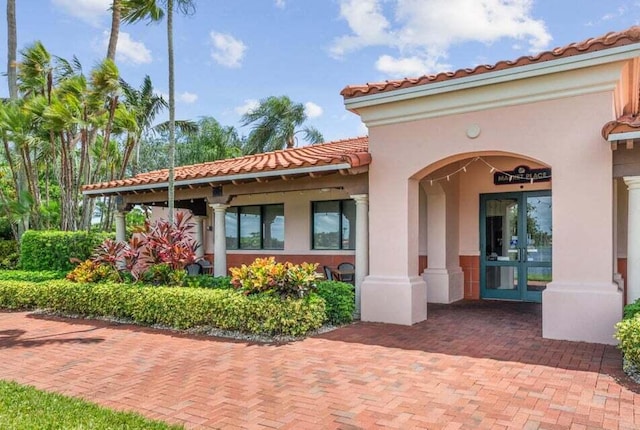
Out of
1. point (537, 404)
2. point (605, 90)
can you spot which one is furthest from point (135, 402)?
point (605, 90)

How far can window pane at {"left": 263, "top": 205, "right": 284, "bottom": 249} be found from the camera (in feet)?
46.1

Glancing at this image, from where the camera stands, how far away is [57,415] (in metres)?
4.43

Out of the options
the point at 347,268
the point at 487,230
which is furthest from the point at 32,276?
the point at 487,230

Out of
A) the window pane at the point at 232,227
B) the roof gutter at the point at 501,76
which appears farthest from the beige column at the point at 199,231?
the roof gutter at the point at 501,76

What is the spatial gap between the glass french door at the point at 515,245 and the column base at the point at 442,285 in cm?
78

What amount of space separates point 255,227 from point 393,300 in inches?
273

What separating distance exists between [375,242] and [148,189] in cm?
668

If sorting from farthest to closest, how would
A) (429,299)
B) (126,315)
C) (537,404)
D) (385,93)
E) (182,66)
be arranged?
1. (182,66)
2. (429,299)
3. (126,315)
4. (385,93)
5. (537,404)

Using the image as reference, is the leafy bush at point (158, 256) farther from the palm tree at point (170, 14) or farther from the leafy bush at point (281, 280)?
the leafy bush at point (281, 280)

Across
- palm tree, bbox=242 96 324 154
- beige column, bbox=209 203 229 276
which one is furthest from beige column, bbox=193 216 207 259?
palm tree, bbox=242 96 324 154

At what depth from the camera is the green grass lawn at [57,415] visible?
4.16m

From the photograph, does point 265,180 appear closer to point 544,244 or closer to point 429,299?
point 429,299

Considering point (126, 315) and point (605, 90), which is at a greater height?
point (605, 90)

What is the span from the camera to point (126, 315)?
32.0ft
